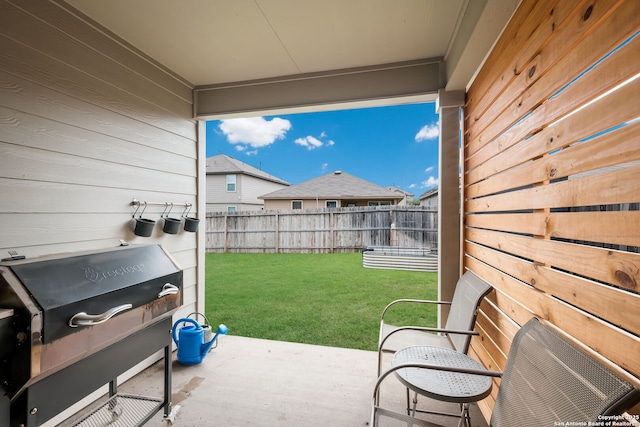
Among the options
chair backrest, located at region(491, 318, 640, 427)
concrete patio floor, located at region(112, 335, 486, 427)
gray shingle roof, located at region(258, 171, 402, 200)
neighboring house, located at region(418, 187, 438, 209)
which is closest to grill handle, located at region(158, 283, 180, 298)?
concrete patio floor, located at region(112, 335, 486, 427)

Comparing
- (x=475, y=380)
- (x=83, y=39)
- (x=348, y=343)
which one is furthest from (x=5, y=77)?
(x=348, y=343)

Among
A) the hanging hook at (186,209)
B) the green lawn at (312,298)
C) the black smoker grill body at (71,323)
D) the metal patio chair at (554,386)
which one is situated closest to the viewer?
the metal patio chair at (554,386)

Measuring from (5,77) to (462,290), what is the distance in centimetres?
289

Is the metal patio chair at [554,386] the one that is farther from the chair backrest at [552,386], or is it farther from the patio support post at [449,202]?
the patio support post at [449,202]

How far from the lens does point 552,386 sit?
917mm

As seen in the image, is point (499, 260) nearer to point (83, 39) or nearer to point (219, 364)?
point (219, 364)

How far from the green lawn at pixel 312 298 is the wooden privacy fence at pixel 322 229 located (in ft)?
4.37

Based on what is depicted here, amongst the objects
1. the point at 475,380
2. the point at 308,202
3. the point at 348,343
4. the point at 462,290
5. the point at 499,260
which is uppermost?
the point at 308,202

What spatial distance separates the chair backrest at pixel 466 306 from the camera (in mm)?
1705

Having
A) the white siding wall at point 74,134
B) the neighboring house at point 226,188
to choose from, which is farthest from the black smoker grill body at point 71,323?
the neighboring house at point 226,188

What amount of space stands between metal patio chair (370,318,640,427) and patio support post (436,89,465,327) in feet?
4.05

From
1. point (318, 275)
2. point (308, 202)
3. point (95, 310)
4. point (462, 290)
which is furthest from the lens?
point (308, 202)

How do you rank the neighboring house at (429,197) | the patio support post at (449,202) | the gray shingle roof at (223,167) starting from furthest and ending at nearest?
the neighboring house at (429,197) → the gray shingle roof at (223,167) → the patio support post at (449,202)

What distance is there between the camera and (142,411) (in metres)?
1.87
